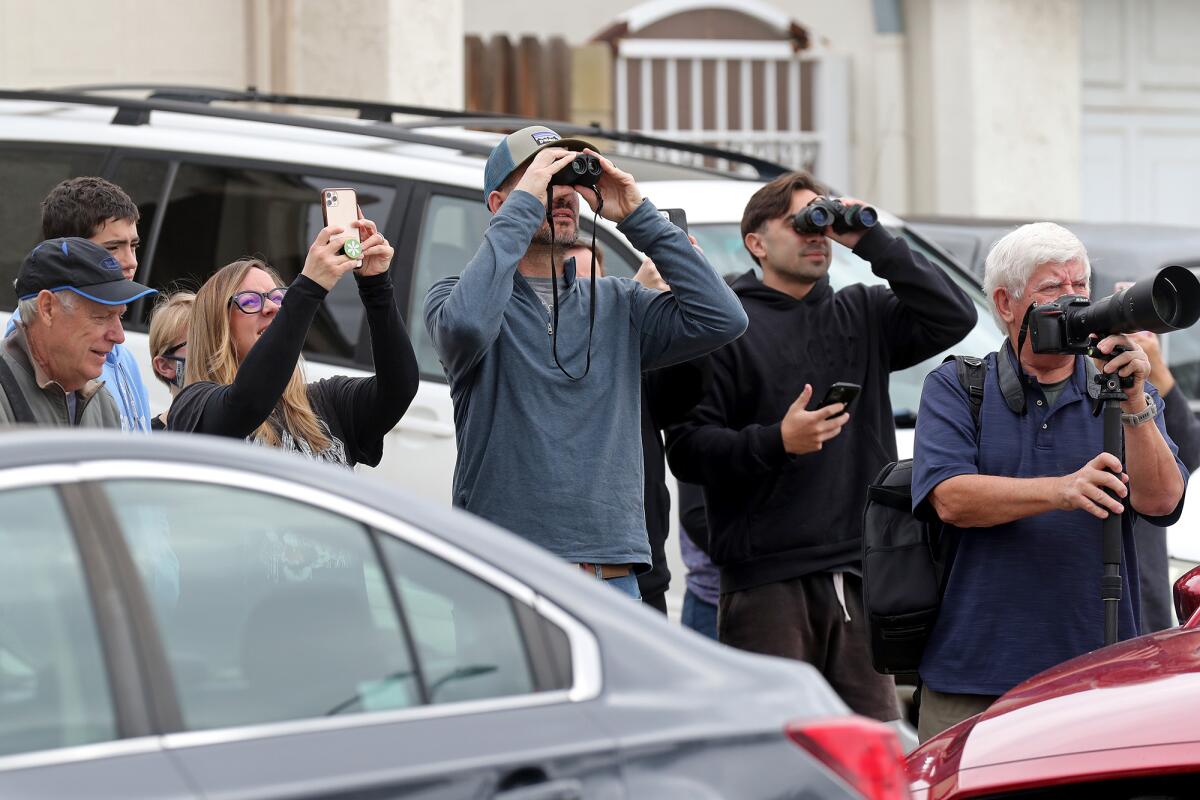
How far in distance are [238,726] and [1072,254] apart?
7.93 ft

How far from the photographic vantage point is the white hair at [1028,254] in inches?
162

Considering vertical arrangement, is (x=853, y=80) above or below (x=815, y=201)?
above

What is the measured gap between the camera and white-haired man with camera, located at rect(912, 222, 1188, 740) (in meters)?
4.02

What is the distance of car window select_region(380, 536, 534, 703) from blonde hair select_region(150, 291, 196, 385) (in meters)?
1.99

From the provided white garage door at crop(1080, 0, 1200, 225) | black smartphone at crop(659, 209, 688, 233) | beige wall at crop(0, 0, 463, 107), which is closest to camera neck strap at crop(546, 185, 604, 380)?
black smartphone at crop(659, 209, 688, 233)

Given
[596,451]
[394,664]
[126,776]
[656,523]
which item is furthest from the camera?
[656,523]

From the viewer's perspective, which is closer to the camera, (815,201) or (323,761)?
(323,761)

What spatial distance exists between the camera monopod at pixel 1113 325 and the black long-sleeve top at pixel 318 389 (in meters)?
1.37

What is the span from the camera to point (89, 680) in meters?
2.36

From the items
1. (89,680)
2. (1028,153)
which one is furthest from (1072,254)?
(1028,153)

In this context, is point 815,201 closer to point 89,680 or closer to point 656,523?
point 656,523

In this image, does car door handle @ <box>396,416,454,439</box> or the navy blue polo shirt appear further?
car door handle @ <box>396,416,454,439</box>

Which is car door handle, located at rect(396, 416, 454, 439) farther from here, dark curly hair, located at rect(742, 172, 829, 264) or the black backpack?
the black backpack

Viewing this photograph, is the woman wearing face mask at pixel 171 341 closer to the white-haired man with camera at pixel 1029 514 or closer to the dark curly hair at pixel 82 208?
the dark curly hair at pixel 82 208
